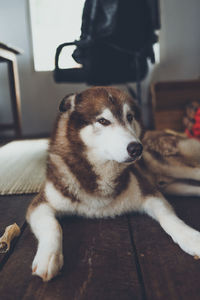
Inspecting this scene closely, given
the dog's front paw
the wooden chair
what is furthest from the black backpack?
the dog's front paw

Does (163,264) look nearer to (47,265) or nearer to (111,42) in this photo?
(47,265)

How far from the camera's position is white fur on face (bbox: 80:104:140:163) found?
85 centimetres

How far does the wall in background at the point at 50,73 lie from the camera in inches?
138

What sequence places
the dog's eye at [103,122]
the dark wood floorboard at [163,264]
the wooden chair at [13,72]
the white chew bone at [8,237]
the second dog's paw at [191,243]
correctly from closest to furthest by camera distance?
the dark wood floorboard at [163,264], the second dog's paw at [191,243], the white chew bone at [8,237], the dog's eye at [103,122], the wooden chair at [13,72]

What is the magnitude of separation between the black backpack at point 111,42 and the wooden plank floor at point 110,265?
1.71m

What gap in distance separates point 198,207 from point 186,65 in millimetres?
3183

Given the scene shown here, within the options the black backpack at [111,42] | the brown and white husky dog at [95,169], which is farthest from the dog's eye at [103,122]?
the black backpack at [111,42]

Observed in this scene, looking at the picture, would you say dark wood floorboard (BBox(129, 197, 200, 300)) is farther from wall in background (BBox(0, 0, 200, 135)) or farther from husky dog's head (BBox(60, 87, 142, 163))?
wall in background (BBox(0, 0, 200, 135))

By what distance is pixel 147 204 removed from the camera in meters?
1.02

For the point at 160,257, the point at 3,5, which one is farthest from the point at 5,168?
the point at 3,5

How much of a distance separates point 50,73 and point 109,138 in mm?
3060

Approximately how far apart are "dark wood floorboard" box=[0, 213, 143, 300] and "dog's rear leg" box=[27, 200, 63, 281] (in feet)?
0.09

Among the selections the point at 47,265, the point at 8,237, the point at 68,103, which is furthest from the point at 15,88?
the point at 47,265

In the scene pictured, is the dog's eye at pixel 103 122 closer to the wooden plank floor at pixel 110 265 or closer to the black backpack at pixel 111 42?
the wooden plank floor at pixel 110 265
